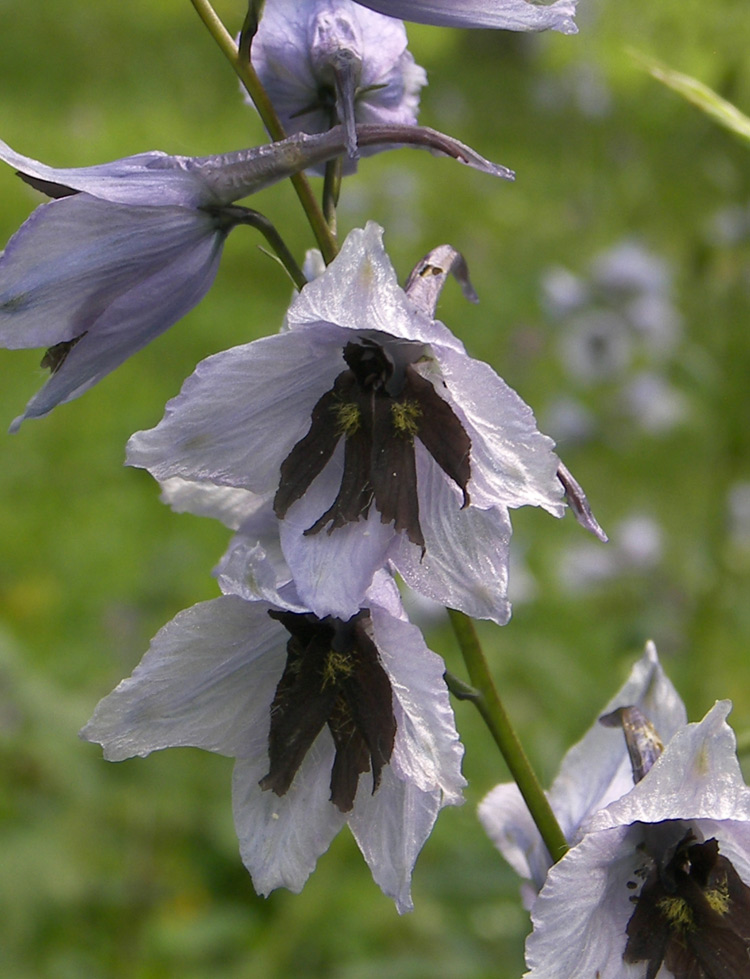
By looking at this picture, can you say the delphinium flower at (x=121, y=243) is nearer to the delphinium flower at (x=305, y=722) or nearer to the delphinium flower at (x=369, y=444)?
the delphinium flower at (x=369, y=444)

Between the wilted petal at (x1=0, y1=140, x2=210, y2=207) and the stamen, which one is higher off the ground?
the wilted petal at (x1=0, y1=140, x2=210, y2=207)

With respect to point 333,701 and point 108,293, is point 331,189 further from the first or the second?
point 333,701

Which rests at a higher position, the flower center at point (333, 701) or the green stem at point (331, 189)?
the green stem at point (331, 189)

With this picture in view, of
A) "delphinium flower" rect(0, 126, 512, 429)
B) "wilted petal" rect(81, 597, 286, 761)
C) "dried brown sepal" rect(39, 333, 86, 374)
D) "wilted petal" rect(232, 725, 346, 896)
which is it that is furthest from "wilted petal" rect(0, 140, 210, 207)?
"wilted petal" rect(232, 725, 346, 896)

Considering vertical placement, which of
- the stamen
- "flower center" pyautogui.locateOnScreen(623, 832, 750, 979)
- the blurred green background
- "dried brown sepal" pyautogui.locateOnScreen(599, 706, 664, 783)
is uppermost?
the stamen

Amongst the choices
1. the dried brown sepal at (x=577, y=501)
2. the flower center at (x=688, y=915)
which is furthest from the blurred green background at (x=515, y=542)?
the flower center at (x=688, y=915)

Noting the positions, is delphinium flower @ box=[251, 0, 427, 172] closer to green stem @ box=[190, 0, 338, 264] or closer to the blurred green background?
green stem @ box=[190, 0, 338, 264]

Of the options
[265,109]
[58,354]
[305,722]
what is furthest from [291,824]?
[265,109]

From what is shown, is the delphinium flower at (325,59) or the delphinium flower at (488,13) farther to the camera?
the delphinium flower at (325,59)
